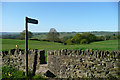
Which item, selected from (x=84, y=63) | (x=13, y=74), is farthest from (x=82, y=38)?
(x=13, y=74)

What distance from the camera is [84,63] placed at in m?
7.59

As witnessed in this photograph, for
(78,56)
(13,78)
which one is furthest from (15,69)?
(78,56)

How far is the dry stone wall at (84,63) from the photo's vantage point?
7020 mm

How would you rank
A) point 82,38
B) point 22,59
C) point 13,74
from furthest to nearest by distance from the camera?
point 82,38
point 22,59
point 13,74

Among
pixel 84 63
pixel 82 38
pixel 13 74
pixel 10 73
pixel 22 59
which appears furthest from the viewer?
pixel 82 38

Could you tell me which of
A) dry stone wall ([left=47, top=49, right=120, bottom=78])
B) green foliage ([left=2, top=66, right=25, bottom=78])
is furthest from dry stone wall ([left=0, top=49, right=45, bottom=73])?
dry stone wall ([left=47, top=49, right=120, bottom=78])

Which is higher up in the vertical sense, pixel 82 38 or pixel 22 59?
pixel 82 38

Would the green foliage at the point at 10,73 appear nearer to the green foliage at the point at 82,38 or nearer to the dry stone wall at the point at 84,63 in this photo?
the dry stone wall at the point at 84,63

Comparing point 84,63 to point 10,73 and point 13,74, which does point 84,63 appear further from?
point 10,73

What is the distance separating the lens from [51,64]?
852 centimetres

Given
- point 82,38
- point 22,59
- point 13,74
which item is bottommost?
point 13,74

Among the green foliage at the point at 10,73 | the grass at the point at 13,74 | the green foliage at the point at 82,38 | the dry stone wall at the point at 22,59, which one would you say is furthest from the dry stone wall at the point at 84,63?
the green foliage at the point at 82,38

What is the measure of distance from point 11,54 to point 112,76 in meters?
7.08

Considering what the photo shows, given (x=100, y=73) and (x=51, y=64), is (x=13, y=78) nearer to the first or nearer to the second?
(x=51, y=64)
